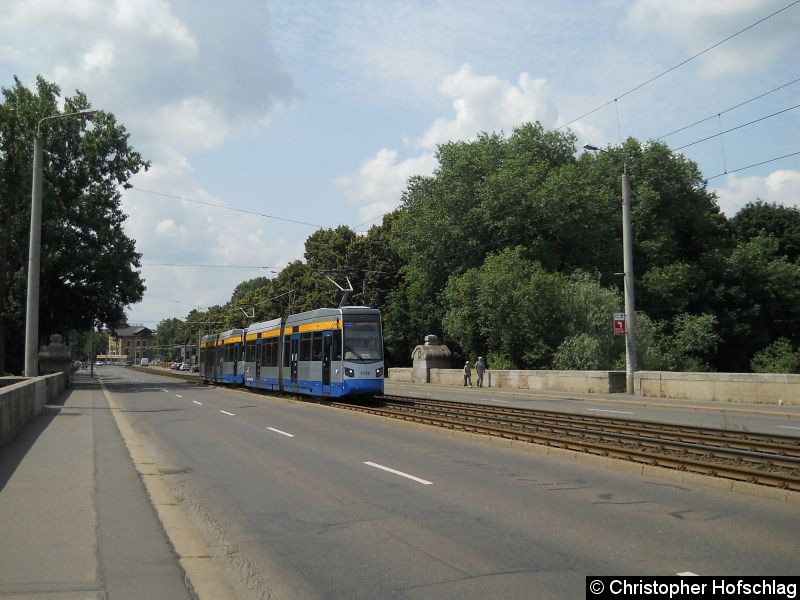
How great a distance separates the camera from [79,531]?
7.46 m

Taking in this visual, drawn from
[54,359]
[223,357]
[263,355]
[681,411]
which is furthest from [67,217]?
[681,411]

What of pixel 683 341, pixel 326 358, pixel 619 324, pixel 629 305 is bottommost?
pixel 326 358

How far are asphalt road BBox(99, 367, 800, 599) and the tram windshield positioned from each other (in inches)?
443

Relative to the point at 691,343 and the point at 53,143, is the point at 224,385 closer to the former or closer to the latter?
the point at 53,143

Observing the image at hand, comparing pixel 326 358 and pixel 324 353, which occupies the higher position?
→ pixel 324 353

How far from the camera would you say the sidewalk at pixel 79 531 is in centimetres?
575

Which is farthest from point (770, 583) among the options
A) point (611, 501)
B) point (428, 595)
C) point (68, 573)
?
point (68, 573)

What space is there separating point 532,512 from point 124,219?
4972 centimetres

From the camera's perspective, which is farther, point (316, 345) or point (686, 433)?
point (316, 345)

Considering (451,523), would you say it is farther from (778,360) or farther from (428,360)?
(778,360)

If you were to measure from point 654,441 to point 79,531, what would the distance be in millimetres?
10738

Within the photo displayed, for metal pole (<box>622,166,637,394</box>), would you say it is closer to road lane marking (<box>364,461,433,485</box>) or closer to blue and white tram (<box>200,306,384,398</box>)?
blue and white tram (<box>200,306,384,398</box>)

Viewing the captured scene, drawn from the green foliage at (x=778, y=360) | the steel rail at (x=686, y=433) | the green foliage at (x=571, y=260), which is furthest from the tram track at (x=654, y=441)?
the green foliage at (x=778, y=360)

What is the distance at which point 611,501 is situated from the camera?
9086 mm
